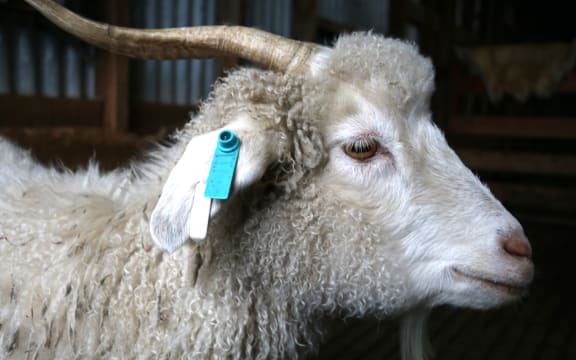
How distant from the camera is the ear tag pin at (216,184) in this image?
114 centimetres

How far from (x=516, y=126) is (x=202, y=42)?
6035mm

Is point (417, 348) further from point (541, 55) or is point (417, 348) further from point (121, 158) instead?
point (541, 55)

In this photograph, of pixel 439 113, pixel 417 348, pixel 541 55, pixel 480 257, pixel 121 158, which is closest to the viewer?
pixel 480 257

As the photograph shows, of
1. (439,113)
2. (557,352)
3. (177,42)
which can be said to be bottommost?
(557,352)

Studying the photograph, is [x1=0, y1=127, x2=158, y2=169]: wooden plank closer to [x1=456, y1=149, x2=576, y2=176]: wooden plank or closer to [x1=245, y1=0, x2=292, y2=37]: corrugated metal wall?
[x1=245, y1=0, x2=292, y2=37]: corrugated metal wall

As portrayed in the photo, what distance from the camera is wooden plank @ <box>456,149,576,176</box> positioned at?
6277 millimetres

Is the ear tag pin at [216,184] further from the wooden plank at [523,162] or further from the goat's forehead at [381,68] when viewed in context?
the wooden plank at [523,162]

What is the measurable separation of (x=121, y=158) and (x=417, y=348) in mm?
2732

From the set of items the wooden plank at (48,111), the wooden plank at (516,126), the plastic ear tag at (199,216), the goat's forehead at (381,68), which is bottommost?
the wooden plank at (516,126)

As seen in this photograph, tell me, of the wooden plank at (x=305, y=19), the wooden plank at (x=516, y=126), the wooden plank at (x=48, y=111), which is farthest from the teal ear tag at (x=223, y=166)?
the wooden plank at (x=516, y=126)

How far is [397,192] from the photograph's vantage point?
1.35 m

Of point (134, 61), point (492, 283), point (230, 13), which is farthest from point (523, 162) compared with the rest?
point (492, 283)

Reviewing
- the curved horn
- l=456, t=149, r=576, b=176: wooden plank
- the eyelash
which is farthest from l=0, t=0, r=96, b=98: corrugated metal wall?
l=456, t=149, r=576, b=176: wooden plank

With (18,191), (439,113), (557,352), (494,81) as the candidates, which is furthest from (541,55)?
(18,191)
